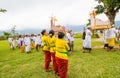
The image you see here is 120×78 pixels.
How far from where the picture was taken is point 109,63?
12461 millimetres

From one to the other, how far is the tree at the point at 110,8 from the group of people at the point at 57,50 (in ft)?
47.3

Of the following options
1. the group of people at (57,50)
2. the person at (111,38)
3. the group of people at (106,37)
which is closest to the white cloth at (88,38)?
the group of people at (106,37)

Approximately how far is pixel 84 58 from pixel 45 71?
3.38 metres

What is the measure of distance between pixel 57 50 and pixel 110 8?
17235mm

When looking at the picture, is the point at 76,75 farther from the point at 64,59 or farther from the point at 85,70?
the point at 64,59

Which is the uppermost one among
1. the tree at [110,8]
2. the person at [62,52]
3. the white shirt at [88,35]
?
the tree at [110,8]

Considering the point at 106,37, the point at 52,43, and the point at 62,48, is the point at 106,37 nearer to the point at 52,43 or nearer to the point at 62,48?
Answer: the point at 52,43

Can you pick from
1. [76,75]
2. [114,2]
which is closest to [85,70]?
[76,75]

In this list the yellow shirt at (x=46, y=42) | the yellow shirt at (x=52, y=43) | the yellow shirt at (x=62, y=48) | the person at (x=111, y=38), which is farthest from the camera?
the person at (x=111, y=38)

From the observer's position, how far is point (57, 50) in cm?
932

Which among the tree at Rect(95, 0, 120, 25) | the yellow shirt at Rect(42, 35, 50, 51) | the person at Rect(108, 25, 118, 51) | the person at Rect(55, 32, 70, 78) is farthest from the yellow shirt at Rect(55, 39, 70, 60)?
the tree at Rect(95, 0, 120, 25)

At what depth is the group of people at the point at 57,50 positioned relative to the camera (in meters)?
9.23

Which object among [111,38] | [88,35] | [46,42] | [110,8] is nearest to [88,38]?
[88,35]

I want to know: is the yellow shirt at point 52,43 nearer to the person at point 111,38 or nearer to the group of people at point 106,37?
the group of people at point 106,37
